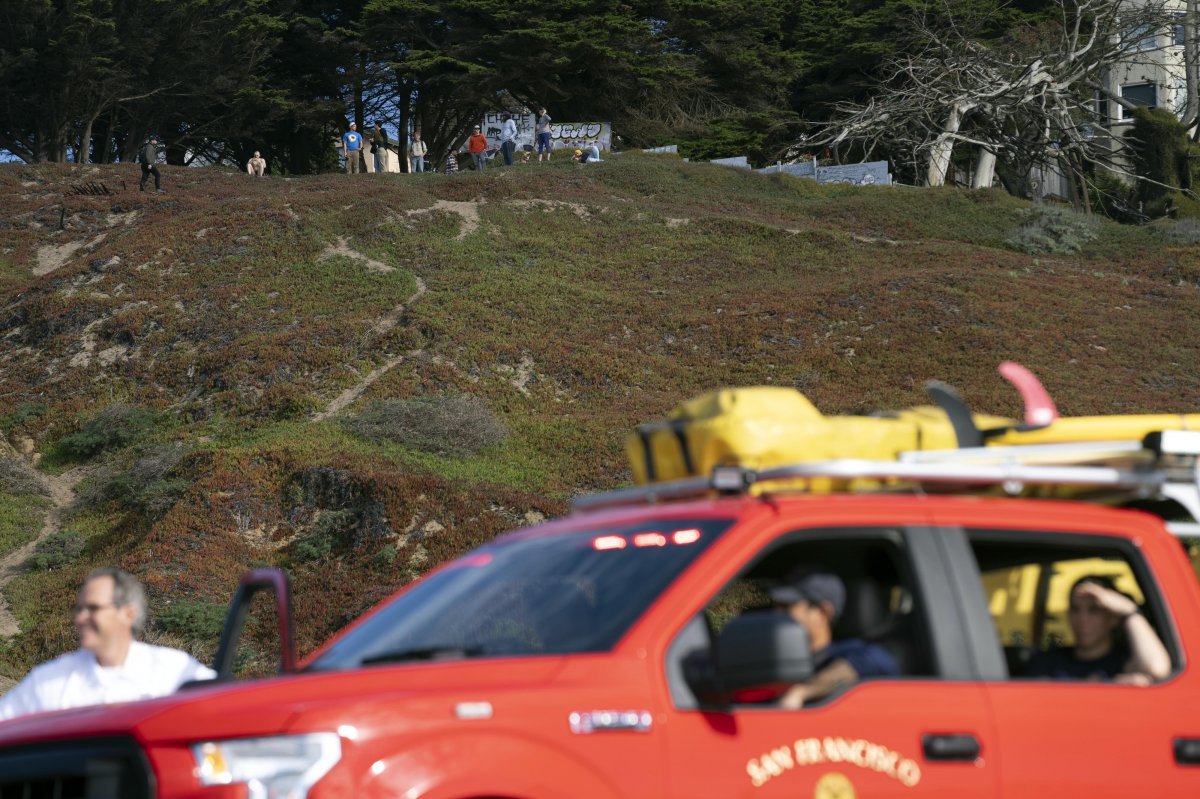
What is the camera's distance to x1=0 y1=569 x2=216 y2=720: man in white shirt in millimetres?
5340

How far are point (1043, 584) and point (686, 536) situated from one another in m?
1.96

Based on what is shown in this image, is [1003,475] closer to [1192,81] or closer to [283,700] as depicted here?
[283,700]

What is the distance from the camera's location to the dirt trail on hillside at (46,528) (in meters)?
15.8

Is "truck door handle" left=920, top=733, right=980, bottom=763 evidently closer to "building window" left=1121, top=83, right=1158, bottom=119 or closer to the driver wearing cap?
the driver wearing cap

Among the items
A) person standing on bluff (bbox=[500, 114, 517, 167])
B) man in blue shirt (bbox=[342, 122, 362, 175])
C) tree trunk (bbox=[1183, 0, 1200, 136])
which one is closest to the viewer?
tree trunk (bbox=[1183, 0, 1200, 136])

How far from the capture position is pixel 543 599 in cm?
434

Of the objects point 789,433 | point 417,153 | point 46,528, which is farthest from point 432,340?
point 417,153

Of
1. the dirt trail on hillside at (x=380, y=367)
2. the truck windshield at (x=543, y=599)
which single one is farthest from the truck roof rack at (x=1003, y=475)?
the dirt trail on hillside at (x=380, y=367)

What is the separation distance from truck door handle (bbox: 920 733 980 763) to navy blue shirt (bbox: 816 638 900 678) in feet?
1.00

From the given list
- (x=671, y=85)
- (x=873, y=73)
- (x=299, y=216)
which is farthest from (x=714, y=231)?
(x=873, y=73)

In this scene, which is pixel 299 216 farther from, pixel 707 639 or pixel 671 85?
pixel 707 639

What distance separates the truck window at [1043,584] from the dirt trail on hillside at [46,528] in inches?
437

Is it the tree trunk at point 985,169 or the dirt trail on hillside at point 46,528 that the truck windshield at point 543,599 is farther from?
the tree trunk at point 985,169

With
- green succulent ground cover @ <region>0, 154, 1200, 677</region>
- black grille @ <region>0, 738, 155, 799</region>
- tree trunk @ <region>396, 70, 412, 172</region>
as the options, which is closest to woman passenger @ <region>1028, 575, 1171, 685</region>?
black grille @ <region>0, 738, 155, 799</region>
